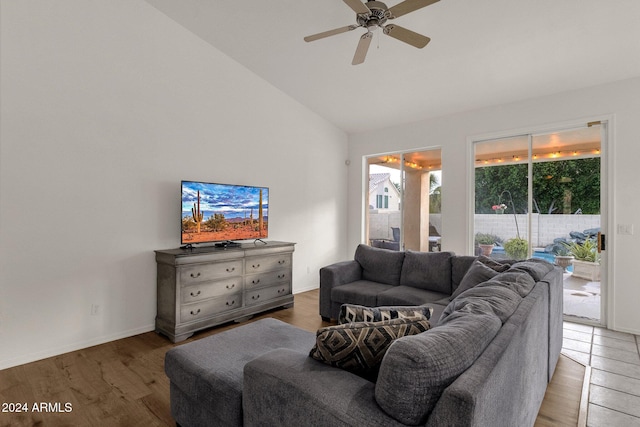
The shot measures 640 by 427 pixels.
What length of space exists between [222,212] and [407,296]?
7.30 ft

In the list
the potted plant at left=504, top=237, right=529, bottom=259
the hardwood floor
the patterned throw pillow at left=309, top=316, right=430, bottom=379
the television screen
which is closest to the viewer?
the patterned throw pillow at left=309, top=316, right=430, bottom=379

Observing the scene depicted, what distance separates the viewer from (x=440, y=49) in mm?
3258

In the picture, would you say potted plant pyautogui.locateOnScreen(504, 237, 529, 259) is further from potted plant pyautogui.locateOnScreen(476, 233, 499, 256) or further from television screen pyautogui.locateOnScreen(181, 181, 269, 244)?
television screen pyautogui.locateOnScreen(181, 181, 269, 244)

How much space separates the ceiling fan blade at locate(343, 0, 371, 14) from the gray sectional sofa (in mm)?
1967

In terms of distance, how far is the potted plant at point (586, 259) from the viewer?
3.58 m

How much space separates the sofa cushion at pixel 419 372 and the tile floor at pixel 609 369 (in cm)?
171

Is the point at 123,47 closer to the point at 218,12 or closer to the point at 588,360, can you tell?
the point at 218,12

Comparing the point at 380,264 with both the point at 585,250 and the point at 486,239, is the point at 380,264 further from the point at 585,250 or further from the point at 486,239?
the point at 585,250

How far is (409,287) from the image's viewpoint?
3.42 m

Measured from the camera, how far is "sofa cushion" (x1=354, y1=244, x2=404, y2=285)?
3.63 m

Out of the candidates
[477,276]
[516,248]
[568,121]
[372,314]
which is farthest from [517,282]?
[568,121]

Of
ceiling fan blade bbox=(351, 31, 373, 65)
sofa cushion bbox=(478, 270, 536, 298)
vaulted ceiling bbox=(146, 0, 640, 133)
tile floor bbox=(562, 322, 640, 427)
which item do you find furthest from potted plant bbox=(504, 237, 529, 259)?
ceiling fan blade bbox=(351, 31, 373, 65)

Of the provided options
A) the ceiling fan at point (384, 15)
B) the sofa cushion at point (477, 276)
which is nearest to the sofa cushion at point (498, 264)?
the sofa cushion at point (477, 276)

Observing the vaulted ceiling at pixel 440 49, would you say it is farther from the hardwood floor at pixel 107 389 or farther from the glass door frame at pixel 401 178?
the hardwood floor at pixel 107 389
